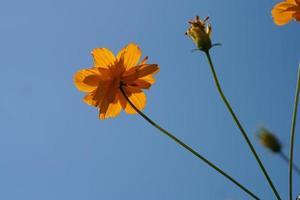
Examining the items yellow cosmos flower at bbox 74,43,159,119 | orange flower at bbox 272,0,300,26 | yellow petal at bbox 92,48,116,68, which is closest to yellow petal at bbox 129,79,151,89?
yellow cosmos flower at bbox 74,43,159,119

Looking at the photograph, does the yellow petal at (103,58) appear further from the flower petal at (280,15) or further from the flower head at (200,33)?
the flower petal at (280,15)

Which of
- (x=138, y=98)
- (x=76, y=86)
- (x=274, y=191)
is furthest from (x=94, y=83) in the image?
(x=274, y=191)

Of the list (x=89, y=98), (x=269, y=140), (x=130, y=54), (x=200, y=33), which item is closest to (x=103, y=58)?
(x=130, y=54)

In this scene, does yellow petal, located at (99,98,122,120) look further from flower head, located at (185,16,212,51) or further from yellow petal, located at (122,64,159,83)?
flower head, located at (185,16,212,51)

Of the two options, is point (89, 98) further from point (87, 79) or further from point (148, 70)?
point (148, 70)

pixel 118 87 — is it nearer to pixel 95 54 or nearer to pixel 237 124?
pixel 95 54

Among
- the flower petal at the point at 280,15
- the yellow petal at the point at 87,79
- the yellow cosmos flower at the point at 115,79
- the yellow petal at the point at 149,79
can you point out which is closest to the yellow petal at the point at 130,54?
the yellow cosmos flower at the point at 115,79
